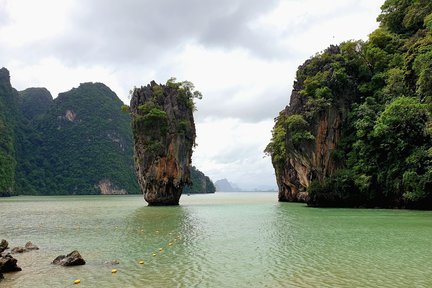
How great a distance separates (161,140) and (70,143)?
317 ft

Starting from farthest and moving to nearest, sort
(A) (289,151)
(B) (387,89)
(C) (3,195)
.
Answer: (C) (3,195) < (A) (289,151) < (B) (387,89)

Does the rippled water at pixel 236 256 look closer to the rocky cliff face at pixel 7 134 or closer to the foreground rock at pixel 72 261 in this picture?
the foreground rock at pixel 72 261

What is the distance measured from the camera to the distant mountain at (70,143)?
111 meters

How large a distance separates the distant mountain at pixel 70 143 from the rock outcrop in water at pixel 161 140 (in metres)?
69.3

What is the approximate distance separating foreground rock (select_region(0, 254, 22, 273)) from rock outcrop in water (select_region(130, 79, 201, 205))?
95.9 feet

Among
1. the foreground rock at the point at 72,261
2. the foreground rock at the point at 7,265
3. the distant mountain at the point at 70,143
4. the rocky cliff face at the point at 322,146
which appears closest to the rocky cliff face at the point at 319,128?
the rocky cliff face at the point at 322,146

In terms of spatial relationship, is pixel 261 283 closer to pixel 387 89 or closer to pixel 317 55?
pixel 387 89

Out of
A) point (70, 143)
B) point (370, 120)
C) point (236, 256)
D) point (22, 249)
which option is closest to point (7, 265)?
point (22, 249)

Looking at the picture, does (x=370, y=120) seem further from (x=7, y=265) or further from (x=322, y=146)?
(x=7, y=265)

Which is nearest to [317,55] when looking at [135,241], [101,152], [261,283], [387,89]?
[387,89]

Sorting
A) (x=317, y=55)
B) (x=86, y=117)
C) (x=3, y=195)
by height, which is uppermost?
(x=86, y=117)

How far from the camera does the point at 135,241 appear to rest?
49.6 ft

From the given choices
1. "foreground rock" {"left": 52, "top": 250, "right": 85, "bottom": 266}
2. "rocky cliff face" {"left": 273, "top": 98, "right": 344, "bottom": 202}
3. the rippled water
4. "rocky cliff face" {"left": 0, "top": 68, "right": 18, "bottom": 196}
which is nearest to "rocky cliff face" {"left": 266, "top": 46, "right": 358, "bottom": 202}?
"rocky cliff face" {"left": 273, "top": 98, "right": 344, "bottom": 202}

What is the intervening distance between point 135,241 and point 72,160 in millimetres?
114710
